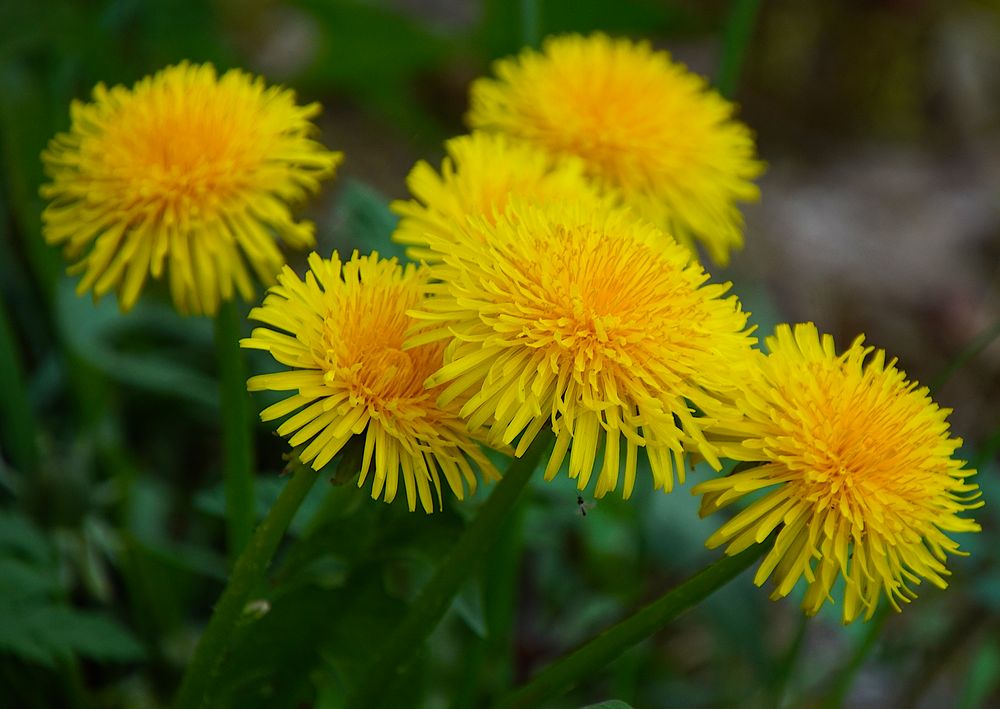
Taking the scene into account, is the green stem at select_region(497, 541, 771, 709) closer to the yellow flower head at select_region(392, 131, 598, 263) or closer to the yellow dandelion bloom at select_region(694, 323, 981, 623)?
the yellow dandelion bloom at select_region(694, 323, 981, 623)

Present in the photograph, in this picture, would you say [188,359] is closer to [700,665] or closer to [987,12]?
[700,665]

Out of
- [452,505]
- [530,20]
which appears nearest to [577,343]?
[452,505]

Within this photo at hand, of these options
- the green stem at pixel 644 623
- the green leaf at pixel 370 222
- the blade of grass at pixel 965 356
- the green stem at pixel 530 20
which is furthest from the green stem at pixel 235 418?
the blade of grass at pixel 965 356

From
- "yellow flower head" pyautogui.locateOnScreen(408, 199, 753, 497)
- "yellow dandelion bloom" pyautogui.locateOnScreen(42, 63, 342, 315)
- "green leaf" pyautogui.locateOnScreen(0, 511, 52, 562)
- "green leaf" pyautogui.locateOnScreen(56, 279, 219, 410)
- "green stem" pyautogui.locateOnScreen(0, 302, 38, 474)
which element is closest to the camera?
"yellow flower head" pyautogui.locateOnScreen(408, 199, 753, 497)

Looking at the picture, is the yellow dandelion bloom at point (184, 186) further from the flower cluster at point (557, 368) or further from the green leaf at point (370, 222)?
the green leaf at point (370, 222)

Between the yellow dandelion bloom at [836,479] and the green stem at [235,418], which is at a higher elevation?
the yellow dandelion bloom at [836,479]

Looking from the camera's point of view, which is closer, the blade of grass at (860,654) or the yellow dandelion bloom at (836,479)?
the yellow dandelion bloom at (836,479)

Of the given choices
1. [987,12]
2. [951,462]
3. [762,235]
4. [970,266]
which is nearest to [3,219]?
[951,462]

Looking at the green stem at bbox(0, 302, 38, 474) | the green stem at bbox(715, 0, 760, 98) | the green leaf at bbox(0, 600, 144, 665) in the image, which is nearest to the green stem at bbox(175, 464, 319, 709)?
the green leaf at bbox(0, 600, 144, 665)
